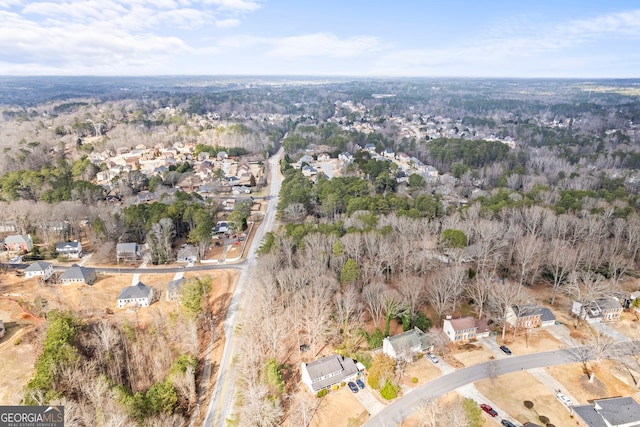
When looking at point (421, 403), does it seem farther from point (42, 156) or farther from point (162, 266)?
point (42, 156)

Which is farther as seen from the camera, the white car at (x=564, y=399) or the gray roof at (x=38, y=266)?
the gray roof at (x=38, y=266)

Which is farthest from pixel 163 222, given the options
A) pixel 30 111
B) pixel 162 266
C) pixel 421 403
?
pixel 30 111

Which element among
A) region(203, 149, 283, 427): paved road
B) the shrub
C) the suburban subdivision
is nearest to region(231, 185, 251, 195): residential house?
the suburban subdivision

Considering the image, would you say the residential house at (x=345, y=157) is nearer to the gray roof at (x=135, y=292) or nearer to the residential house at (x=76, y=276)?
the gray roof at (x=135, y=292)

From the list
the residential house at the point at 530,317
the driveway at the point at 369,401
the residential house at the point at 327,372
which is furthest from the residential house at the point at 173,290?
the residential house at the point at 530,317

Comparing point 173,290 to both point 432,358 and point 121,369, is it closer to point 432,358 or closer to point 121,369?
point 121,369

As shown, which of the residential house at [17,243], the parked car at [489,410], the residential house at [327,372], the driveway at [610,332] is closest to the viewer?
the parked car at [489,410]

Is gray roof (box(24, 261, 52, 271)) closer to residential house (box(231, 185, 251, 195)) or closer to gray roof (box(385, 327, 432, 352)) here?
residential house (box(231, 185, 251, 195))
